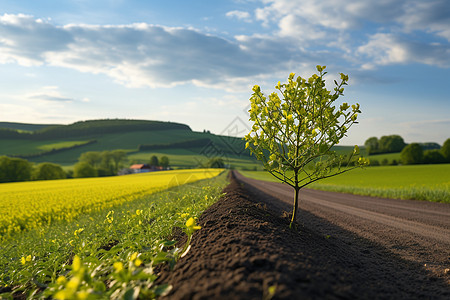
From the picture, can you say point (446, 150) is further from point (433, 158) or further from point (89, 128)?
point (89, 128)

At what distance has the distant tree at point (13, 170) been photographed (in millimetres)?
59497

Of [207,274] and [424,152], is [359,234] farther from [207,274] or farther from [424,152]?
[424,152]

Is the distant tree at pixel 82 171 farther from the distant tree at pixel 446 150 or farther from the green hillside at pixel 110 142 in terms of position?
the distant tree at pixel 446 150

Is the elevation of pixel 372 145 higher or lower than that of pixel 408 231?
higher

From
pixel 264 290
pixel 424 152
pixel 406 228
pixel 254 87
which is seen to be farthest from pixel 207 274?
pixel 424 152

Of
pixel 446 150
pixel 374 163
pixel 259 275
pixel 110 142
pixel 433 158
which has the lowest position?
pixel 374 163

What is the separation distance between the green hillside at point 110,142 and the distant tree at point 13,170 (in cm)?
2966

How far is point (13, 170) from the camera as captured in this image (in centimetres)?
6078

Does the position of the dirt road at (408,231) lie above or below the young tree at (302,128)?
below

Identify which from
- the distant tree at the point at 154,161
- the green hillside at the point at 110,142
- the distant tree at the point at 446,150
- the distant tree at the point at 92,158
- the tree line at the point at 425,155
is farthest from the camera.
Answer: the green hillside at the point at 110,142

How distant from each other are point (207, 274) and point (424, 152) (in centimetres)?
8778

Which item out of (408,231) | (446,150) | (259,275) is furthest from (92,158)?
(446,150)

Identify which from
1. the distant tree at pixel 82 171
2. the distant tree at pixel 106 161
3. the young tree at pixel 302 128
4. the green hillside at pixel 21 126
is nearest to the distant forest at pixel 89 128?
the green hillside at pixel 21 126

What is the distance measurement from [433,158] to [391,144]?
2408 cm
